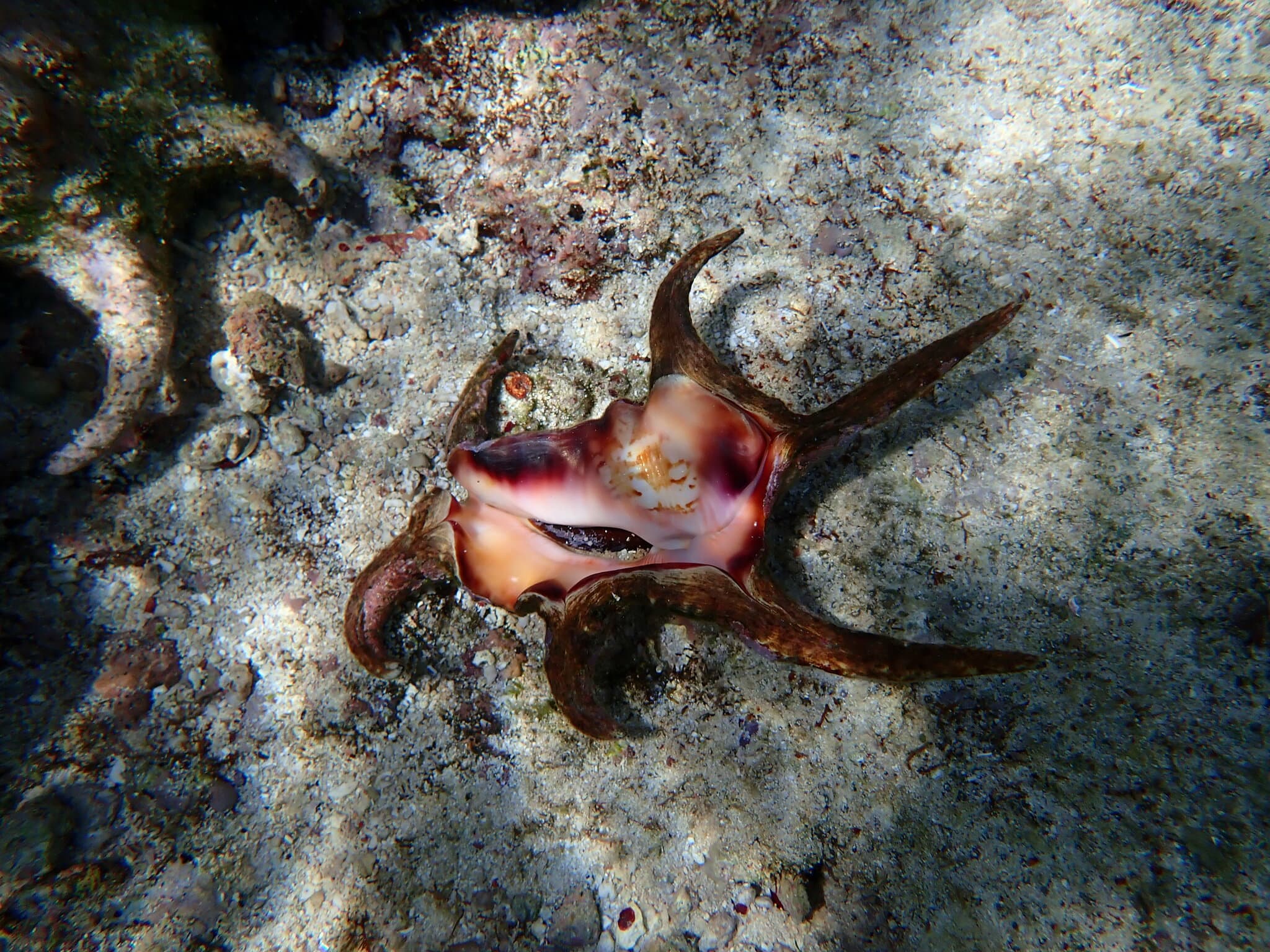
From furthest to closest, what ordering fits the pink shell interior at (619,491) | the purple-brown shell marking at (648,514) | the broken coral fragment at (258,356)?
the broken coral fragment at (258,356) < the pink shell interior at (619,491) < the purple-brown shell marking at (648,514)

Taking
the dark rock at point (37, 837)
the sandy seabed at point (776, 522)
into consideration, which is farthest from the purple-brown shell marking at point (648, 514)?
the dark rock at point (37, 837)

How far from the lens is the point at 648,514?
183cm

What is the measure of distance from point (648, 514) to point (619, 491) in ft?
0.40

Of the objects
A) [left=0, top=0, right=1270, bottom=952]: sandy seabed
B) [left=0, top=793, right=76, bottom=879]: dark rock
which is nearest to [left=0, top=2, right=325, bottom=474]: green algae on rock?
[left=0, top=0, right=1270, bottom=952]: sandy seabed

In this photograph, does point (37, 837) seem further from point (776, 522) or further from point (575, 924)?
point (776, 522)

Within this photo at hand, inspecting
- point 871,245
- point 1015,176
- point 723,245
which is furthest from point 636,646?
point 1015,176

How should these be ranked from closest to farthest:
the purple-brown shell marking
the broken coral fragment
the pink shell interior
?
1. the purple-brown shell marking
2. the pink shell interior
3. the broken coral fragment

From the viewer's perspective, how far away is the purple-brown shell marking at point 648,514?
5.31ft

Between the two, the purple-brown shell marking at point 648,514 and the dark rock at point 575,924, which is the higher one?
the purple-brown shell marking at point 648,514

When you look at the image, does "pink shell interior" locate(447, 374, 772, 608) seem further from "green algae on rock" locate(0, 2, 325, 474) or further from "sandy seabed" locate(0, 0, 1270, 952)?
"green algae on rock" locate(0, 2, 325, 474)

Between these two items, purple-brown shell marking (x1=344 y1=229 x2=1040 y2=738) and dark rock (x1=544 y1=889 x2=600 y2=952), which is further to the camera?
dark rock (x1=544 y1=889 x2=600 y2=952)

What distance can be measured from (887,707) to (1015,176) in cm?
214

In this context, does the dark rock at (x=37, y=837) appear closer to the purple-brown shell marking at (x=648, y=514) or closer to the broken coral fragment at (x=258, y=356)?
the purple-brown shell marking at (x=648, y=514)

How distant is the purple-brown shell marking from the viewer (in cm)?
162
